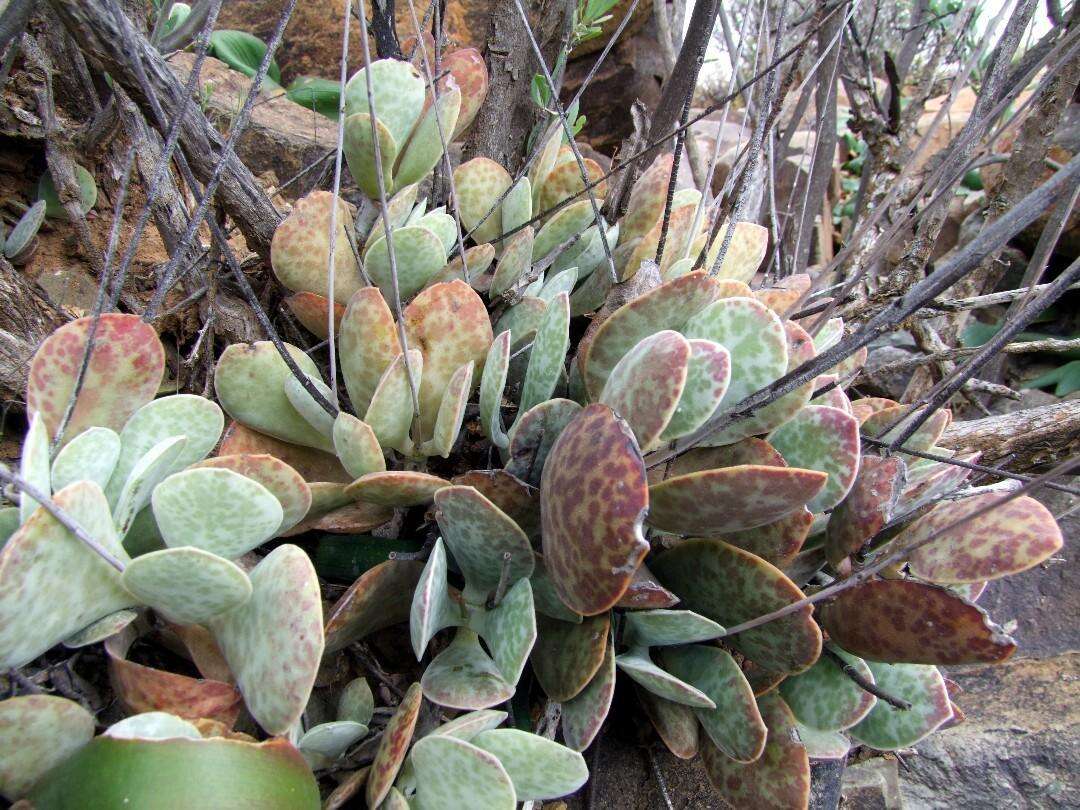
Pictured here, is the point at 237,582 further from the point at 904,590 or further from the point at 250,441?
the point at 904,590

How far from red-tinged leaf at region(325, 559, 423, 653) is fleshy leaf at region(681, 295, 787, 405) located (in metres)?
0.28

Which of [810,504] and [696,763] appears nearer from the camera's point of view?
[810,504]

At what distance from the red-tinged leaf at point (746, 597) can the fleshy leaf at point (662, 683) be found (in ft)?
0.19

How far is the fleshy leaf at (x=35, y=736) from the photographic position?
0.44 metres

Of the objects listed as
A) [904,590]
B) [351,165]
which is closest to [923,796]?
[904,590]

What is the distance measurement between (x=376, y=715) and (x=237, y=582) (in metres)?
0.20

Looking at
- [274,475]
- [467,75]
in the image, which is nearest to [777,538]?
[274,475]

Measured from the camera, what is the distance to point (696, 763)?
73 cm

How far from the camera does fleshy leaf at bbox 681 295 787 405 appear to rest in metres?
0.58

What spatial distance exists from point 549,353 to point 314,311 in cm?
23

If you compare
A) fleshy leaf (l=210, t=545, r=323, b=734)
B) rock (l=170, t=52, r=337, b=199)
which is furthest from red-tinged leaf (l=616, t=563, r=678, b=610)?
rock (l=170, t=52, r=337, b=199)

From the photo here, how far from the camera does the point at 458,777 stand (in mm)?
490

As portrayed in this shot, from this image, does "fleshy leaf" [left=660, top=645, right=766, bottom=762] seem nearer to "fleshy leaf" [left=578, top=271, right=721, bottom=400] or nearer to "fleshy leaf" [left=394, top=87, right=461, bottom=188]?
"fleshy leaf" [left=578, top=271, right=721, bottom=400]

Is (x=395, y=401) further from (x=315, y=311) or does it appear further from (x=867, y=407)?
(x=867, y=407)
